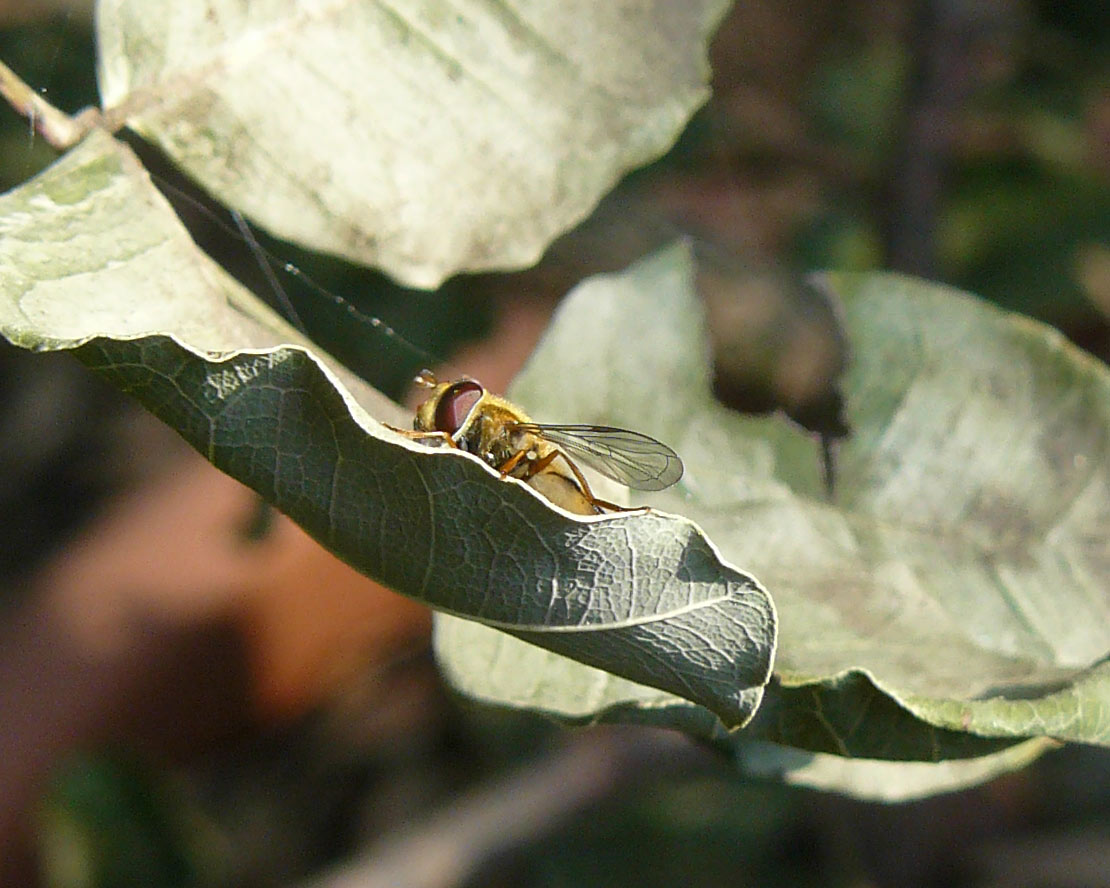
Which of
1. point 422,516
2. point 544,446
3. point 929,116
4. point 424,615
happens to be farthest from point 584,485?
point 424,615

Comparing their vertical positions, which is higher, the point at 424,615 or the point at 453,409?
the point at 453,409

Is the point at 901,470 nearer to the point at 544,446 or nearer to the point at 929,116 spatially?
the point at 544,446

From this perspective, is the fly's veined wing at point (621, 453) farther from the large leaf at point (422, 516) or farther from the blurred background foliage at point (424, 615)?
the blurred background foliage at point (424, 615)

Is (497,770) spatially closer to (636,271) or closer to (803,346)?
Answer: (803,346)

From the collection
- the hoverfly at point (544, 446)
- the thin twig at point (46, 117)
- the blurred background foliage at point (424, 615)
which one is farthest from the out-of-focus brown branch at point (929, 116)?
the thin twig at point (46, 117)

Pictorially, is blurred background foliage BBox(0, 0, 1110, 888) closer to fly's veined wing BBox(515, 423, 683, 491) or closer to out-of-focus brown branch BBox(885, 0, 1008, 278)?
out-of-focus brown branch BBox(885, 0, 1008, 278)

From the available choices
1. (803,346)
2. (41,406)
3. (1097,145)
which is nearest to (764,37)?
(1097,145)
